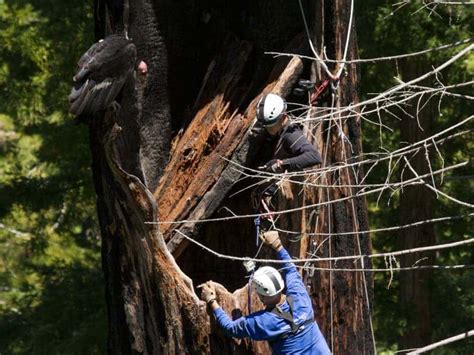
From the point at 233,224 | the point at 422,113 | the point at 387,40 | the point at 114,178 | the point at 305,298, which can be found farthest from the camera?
the point at 422,113

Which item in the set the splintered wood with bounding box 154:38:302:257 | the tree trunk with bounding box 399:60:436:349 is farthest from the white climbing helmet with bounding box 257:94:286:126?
the tree trunk with bounding box 399:60:436:349

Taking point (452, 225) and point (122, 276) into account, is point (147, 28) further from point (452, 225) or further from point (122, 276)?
point (452, 225)

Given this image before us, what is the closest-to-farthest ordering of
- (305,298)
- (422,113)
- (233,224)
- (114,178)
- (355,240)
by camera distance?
(305,298)
(114,178)
(355,240)
(233,224)
(422,113)

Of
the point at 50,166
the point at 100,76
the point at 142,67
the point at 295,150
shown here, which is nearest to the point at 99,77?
the point at 100,76

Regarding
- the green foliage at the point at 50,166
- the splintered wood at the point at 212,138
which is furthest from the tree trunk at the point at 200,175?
the green foliage at the point at 50,166

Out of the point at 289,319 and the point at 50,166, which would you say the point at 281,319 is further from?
the point at 50,166

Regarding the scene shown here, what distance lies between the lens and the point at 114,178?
24.8 ft

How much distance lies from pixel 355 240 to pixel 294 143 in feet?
3.97

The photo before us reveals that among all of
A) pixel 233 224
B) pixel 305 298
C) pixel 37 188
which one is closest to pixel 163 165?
pixel 233 224

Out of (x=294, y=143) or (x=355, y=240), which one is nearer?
(x=294, y=143)

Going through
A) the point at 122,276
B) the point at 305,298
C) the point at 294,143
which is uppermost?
the point at 294,143

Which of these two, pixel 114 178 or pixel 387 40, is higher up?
pixel 387 40

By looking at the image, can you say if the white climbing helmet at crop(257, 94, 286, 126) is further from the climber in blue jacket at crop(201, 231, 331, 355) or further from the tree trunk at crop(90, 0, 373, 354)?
the climber in blue jacket at crop(201, 231, 331, 355)

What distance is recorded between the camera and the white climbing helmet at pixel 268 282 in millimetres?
6957
